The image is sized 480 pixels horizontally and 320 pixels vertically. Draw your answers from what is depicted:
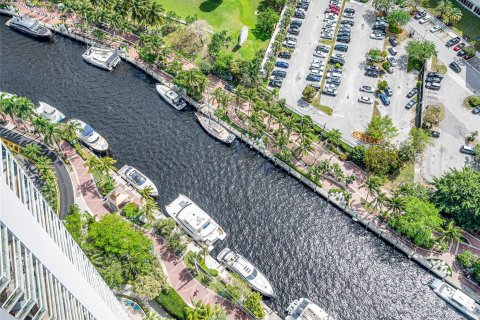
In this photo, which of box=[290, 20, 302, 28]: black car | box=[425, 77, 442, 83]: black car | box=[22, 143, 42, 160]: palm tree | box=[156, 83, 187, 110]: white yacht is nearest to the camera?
box=[22, 143, 42, 160]: palm tree

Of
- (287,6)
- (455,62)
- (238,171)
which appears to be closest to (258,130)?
(238,171)

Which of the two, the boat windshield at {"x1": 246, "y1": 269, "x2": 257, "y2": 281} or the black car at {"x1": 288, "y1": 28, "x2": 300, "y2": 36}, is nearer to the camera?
the boat windshield at {"x1": 246, "y1": 269, "x2": 257, "y2": 281}

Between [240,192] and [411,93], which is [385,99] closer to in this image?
[411,93]

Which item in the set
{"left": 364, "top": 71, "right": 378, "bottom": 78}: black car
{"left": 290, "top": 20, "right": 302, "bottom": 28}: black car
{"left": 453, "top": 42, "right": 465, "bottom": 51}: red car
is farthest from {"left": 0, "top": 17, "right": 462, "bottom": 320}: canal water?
{"left": 453, "top": 42, "right": 465, "bottom": 51}: red car

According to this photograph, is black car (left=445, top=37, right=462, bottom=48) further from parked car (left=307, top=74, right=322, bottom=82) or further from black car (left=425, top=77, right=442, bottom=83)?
parked car (left=307, top=74, right=322, bottom=82)

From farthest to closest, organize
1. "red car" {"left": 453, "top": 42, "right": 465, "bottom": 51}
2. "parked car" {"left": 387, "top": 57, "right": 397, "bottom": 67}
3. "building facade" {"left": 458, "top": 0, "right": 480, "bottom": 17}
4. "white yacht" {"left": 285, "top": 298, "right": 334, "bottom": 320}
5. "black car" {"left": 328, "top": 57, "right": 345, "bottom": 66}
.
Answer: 1. "building facade" {"left": 458, "top": 0, "right": 480, "bottom": 17}
2. "red car" {"left": 453, "top": 42, "right": 465, "bottom": 51}
3. "parked car" {"left": 387, "top": 57, "right": 397, "bottom": 67}
4. "black car" {"left": 328, "top": 57, "right": 345, "bottom": 66}
5. "white yacht" {"left": 285, "top": 298, "right": 334, "bottom": 320}
